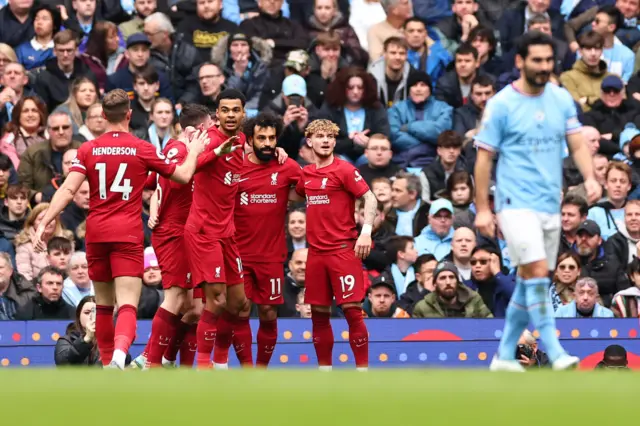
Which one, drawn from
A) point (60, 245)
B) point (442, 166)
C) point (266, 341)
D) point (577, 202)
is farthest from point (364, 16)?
point (266, 341)

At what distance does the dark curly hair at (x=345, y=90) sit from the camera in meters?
19.6

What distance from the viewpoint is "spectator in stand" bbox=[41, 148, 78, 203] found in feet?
59.7

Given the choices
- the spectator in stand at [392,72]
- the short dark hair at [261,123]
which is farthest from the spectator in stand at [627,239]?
the short dark hair at [261,123]

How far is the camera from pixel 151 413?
790 cm

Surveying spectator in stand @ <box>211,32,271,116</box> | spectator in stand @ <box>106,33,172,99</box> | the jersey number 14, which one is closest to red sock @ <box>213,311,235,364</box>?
the jersey number 14

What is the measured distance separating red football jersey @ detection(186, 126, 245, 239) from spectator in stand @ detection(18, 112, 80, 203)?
183 inches

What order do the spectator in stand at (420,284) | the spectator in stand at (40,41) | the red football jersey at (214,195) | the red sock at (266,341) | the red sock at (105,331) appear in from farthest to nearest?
the spectator in stand at (40,41), the spectator in stand at (420,284), the red sock at (266,341), the red football jersey at (214,195), the red sock at (105,331)

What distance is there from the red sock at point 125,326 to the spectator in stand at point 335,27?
817cm

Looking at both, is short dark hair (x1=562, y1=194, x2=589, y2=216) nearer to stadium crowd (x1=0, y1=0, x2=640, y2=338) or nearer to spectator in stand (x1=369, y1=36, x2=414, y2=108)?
stadium crowd (x1=0, y1=0, x2=640, y2=338)

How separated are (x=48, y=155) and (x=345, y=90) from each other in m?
3.76

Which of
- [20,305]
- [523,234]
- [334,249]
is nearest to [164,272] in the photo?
[334,249]

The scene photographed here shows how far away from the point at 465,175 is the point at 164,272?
4.98 metres

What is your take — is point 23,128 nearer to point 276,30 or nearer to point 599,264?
point 276,30

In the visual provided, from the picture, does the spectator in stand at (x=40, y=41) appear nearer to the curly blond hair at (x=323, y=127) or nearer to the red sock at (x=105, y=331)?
the curly blond hair at (x=323, y=127)
